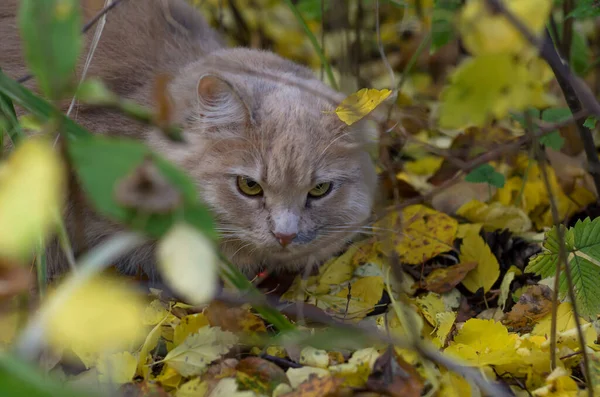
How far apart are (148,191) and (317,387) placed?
0.62 m

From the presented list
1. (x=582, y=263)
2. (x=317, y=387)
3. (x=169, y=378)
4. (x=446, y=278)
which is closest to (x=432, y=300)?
(x=446, y=278)

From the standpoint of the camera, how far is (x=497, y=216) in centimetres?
217

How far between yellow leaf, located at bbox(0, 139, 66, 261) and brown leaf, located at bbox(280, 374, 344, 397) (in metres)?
0.65

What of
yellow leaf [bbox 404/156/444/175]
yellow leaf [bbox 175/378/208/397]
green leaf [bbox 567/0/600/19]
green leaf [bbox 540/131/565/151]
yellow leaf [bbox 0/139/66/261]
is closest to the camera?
yellow leaf [bbox 0/139/66/261]

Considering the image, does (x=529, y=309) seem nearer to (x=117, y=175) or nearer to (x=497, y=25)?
(x=497, y=25)

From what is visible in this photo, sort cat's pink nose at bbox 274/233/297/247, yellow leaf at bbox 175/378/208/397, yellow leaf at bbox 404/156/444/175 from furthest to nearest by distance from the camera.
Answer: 1. yellow leaf at bbox 404/156/444/175
2. cat's pink nose at bbox 274/233/297/247
3. yellow leaf at bbox 175/378/208/397

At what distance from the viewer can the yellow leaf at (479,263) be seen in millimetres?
1918

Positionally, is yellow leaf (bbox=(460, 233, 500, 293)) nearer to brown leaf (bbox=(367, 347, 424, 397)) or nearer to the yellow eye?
the yellow eye

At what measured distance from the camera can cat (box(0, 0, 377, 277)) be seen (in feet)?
6.29

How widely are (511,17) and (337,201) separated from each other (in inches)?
49.2

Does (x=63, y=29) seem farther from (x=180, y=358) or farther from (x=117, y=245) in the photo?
(x=180, y=358)

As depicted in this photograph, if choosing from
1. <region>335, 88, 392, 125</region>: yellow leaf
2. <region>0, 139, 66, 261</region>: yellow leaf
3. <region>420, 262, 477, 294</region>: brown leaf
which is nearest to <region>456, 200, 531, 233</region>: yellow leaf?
<region>420, 262, 477, 294</region>: brown leaf

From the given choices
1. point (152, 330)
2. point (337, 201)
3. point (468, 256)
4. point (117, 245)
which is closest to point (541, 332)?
point (468, 256)

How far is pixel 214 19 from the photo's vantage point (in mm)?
3318
